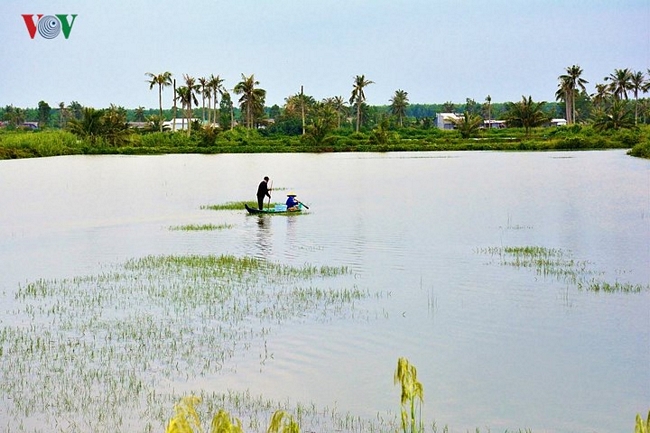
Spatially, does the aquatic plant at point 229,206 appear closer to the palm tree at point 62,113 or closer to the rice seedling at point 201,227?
the rice seedling at point 201,227

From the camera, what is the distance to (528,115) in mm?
102812

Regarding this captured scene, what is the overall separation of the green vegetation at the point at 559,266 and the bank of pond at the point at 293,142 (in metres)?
69.6

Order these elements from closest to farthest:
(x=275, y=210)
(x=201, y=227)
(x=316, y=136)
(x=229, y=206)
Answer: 1. (x=201, y=227)
2. (x=275, y=210)
3. (x=229, y=206)
4. (x=316, y=136)

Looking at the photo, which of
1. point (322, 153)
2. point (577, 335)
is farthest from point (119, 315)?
point (322, 153)

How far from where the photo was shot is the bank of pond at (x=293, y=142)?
91188 millimetres

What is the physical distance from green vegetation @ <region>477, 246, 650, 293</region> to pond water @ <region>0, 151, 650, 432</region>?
19cm

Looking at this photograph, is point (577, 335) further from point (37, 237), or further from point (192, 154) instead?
point (192, 154)

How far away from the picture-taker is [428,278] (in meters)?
18.5

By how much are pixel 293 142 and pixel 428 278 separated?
84861mm

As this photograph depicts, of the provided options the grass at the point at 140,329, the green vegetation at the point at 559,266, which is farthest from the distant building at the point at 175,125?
the grass at the point at 140,329

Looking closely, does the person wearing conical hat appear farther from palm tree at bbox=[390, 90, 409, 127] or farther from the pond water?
palm tree at bbox=[390, 90, 409, 127]

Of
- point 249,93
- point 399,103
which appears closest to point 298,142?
point 249,93

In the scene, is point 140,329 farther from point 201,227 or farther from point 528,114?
point 528,114

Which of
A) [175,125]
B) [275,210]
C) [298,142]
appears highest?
[175,125]
